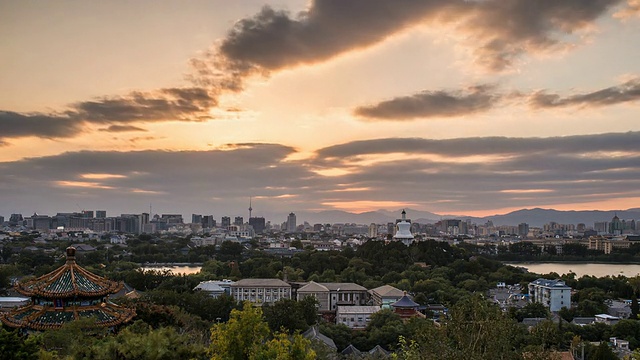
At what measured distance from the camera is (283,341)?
5.69 m

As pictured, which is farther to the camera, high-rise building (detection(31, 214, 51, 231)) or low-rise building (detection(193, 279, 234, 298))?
high-rise building (detection(31, 214, 51, 231))

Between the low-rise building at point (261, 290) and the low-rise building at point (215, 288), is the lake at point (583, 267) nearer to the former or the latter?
the low-rise building at point (261, 290)

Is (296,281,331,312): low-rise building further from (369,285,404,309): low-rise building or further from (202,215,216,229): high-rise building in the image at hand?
(202,215,216,229): high-rise building

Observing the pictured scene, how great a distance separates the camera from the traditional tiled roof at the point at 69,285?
8.79m

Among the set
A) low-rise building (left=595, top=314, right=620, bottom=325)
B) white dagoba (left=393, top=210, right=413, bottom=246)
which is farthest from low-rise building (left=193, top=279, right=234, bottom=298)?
white dagoba (left=393, top=210, right=413, bottom=246)

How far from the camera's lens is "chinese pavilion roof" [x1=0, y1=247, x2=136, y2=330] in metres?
8.72

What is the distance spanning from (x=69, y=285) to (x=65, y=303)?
28cm

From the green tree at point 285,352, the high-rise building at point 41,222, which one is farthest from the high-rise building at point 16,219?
the green tree at point 285,352

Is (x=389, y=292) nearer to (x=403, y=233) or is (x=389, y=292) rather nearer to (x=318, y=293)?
(x=318, y=293)

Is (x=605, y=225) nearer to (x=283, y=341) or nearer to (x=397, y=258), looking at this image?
(x=397, y=258)

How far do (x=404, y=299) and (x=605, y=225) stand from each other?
14348 cm

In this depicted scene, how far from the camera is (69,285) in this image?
8930 mm

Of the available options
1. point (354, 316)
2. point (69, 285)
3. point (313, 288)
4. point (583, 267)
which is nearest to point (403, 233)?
point (583, 267)

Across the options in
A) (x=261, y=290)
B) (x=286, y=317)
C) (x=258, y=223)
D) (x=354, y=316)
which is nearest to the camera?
(x=286, y=317)
